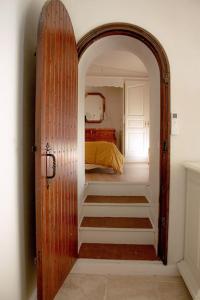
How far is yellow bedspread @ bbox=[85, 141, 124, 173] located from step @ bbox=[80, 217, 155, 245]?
221 cm

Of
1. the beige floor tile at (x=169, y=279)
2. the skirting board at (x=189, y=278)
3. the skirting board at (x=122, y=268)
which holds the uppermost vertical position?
the skirting board at (x=189, y=278)

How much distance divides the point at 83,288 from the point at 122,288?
1.08 ft

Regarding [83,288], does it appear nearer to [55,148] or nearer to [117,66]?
[55,148]

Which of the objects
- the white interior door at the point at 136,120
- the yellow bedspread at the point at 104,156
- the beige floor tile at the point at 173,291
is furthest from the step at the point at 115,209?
the white interior door at the point at 136,120

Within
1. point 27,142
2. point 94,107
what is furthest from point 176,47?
point 94,107

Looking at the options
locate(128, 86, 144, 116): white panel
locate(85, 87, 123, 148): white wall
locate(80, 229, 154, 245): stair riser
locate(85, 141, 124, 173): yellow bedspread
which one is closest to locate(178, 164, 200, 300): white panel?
locate(80, 229, 154, 245): stair riser

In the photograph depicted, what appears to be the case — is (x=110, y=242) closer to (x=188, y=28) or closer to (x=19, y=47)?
(x=19, y=47)

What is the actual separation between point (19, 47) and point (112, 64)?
4767 mm

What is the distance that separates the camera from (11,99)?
1394mm

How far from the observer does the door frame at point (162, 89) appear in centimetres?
225

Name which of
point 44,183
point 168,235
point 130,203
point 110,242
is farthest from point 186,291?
point 44,183

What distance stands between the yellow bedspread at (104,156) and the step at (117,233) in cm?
221

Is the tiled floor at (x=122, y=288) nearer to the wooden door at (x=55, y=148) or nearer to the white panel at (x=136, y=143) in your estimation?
the wooden door at (x=55, y=148)

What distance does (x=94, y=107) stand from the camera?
7293 millimetres
